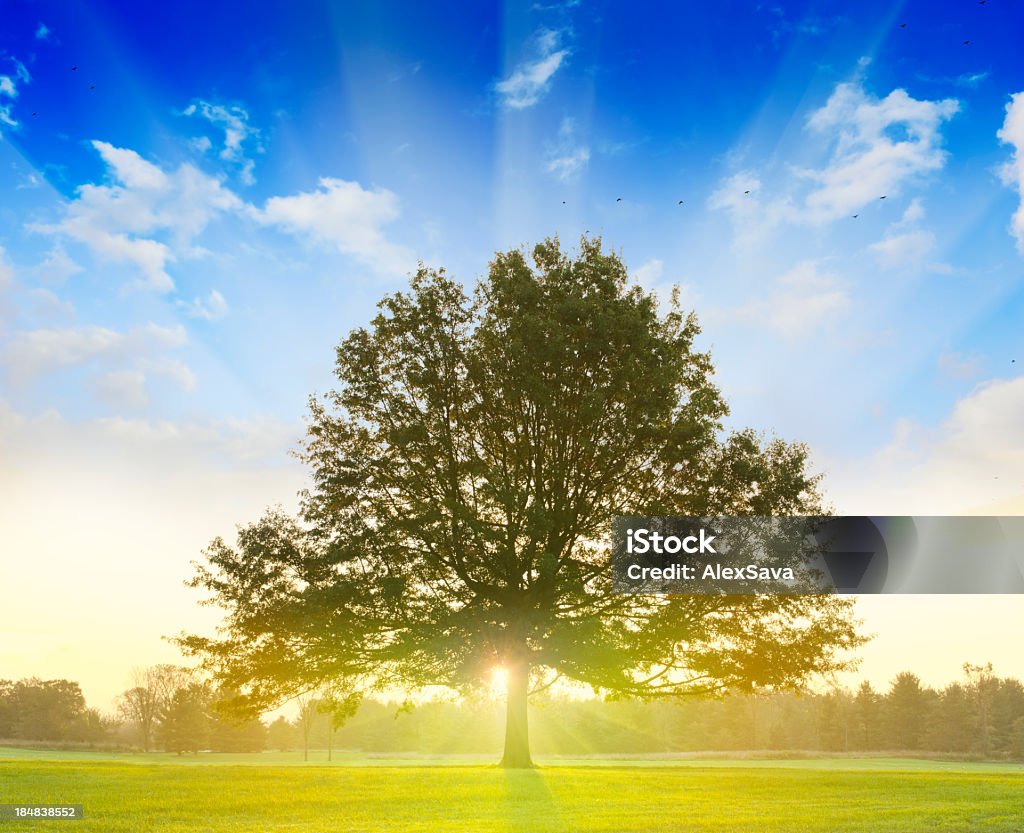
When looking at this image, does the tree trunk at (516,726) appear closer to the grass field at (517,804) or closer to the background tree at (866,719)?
the grass field at (517,804)

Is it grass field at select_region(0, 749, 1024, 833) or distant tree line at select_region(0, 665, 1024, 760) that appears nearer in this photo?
grass field at select_region(0, 749, 1024, 833)

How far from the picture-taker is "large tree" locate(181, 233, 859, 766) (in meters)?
27.1

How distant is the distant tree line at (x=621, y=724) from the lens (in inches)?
3711

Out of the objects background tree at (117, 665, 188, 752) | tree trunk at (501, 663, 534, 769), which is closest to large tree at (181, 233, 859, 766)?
tree trunk at (501, 663, 534, 769)

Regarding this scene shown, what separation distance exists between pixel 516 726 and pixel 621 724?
278 ft

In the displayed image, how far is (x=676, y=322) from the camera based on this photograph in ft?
105

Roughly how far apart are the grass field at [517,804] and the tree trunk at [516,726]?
8304mm

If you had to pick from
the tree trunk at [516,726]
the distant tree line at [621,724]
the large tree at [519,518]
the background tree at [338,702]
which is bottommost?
the distant tree line at [621,724]

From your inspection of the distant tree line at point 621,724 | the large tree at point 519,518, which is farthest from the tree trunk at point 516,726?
the distant tree line at point 621,724

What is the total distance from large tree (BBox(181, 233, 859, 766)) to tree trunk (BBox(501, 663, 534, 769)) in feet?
16.4

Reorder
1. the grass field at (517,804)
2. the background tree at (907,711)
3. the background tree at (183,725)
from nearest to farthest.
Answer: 1. the grass field at (517,804)
2. the background tree at (183,725)
3. the background tree at (907,711)

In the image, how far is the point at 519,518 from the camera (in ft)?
88.9

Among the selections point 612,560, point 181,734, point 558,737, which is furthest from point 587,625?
point 558,737

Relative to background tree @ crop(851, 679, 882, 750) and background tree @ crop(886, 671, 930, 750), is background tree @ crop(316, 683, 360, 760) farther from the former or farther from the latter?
background tree @ crop(851, 679, 882, 750)
